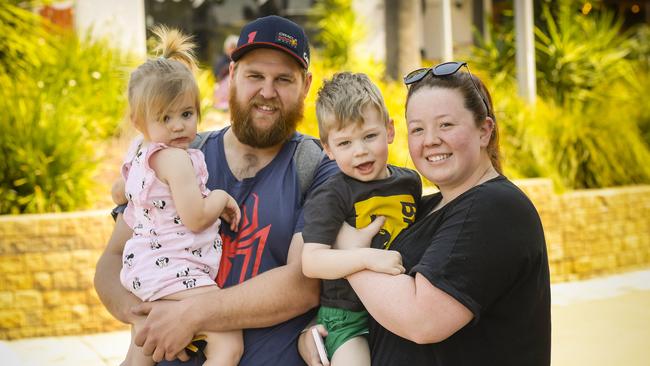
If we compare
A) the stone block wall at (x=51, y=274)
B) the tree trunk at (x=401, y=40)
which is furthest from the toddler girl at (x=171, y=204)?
the tree trunk at (x=401, y=40)

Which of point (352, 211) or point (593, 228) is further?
point (593, 228)

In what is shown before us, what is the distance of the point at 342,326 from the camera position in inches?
111

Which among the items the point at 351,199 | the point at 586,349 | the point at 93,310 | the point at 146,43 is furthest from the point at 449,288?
the point at 146,43

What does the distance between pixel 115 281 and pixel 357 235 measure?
3.83 feet

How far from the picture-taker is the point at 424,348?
2.53 meters

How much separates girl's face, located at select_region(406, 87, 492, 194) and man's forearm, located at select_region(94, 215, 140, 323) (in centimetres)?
136

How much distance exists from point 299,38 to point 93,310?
14.2 feet

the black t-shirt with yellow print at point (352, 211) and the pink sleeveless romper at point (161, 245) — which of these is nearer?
the black t-shirt with yellow print at point (352, 211)

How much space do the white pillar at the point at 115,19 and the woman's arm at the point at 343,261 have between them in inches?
380

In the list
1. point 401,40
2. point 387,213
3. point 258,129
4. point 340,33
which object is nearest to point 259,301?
point 387,213

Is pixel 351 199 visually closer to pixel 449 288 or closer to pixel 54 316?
pixel 449 288

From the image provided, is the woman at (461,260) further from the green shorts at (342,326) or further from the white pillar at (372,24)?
the white pillar at (372,24)

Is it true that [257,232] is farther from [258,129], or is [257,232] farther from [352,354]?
[352,354]

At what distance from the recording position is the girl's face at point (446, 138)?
2543 millimetres
